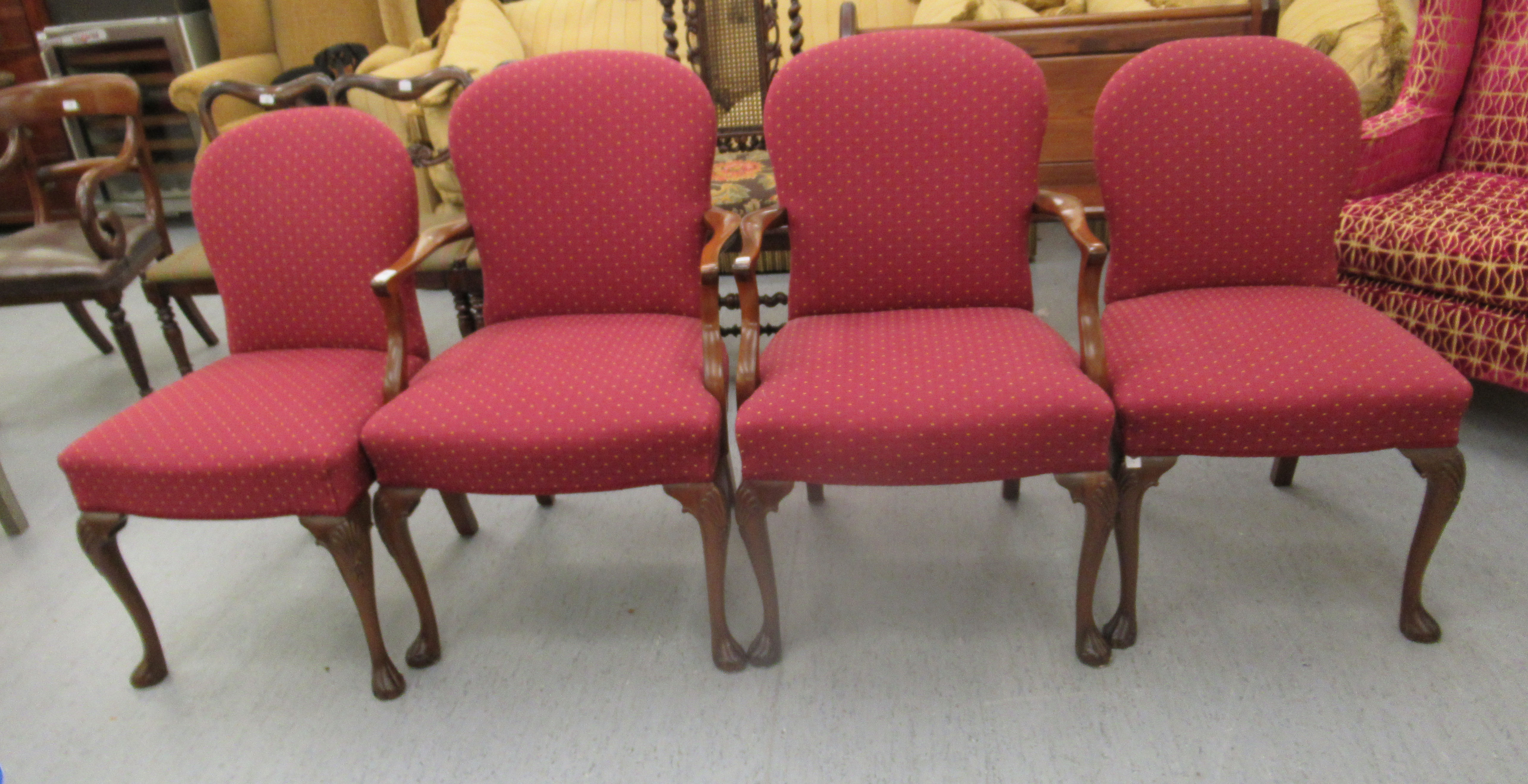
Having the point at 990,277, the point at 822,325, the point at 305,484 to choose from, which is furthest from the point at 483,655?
the point at 990,277

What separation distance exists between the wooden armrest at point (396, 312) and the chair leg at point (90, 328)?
76.5 inches

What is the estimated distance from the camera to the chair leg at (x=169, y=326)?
2572 millimetres

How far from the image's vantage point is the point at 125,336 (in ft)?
8.75

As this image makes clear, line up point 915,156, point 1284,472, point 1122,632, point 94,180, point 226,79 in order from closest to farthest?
point 1122,632 → point 915,156 → point 1284,472 → point 94,180 → point 226,79

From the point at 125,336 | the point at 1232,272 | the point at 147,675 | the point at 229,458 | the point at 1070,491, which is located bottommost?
the point at 147,675

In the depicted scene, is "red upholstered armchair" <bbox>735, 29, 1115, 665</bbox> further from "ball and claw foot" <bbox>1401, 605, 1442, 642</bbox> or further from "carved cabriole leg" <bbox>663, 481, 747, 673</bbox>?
"ball and claw foot" <bbox>1401, 605, 1442, 642</bbox>

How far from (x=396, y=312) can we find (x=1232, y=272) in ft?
4.87

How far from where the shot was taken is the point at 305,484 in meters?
1.40

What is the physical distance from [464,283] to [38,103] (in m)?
1.55

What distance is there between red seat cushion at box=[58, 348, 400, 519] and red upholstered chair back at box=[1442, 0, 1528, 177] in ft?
8.34

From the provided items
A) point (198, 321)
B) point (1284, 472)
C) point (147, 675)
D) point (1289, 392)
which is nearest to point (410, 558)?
point (147, 675)

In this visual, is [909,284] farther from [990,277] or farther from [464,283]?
[464,283]

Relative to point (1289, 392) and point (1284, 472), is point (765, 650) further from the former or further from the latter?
point (1284, 472)

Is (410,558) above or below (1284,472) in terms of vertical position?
above
